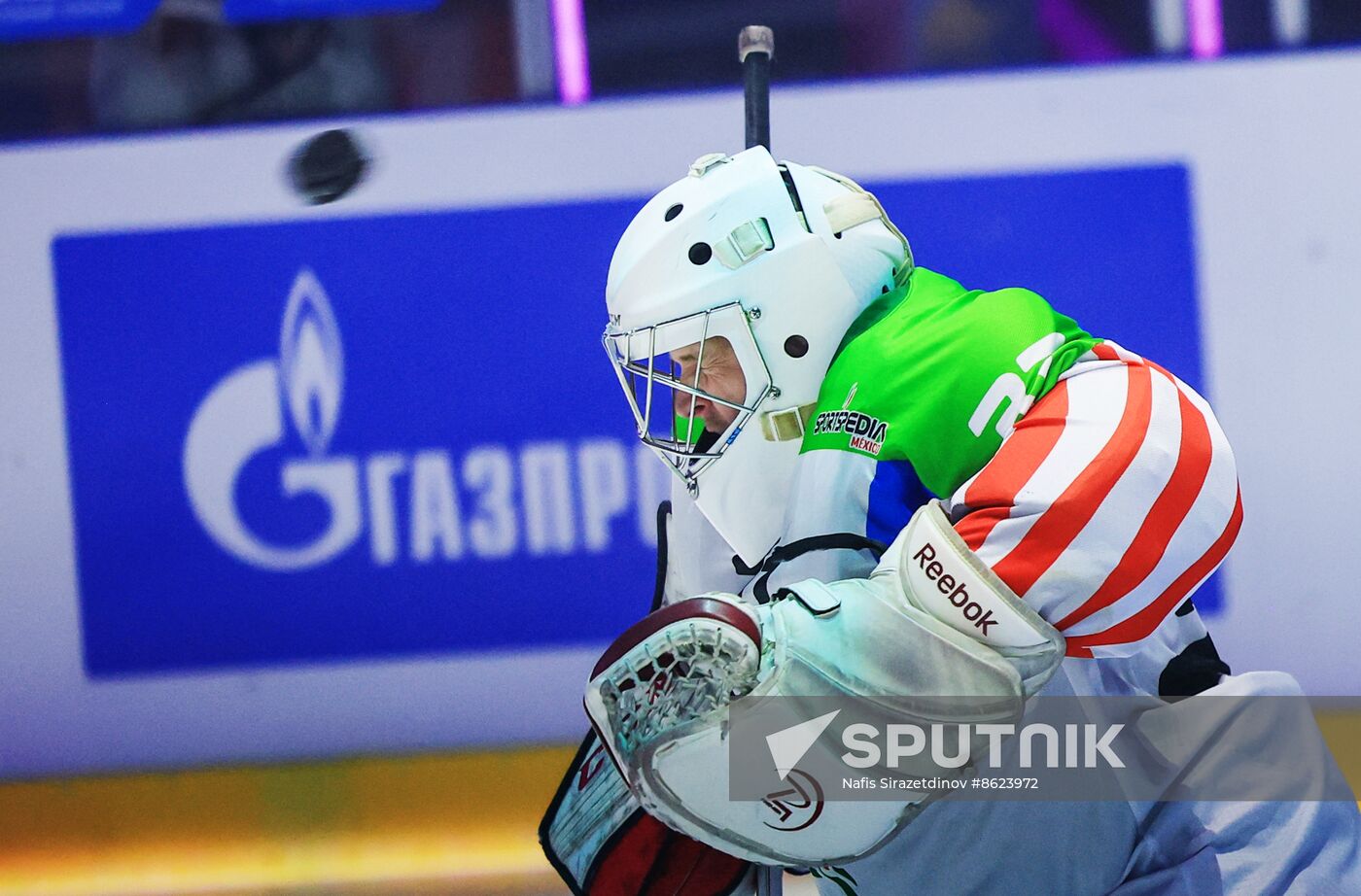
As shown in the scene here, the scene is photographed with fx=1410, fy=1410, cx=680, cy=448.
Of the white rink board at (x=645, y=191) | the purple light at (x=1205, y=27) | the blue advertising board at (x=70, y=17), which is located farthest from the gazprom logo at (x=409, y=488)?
Answer: the purple light at (x=1205, y=27)

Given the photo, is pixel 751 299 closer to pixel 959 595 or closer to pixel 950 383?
pixel 950 383

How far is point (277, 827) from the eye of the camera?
10.3 ft

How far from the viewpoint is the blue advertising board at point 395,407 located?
336 centimetres

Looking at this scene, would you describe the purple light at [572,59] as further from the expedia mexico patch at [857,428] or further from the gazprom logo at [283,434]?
the expedia mexico patch at [857,428]

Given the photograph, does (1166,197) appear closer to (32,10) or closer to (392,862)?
(392,862)

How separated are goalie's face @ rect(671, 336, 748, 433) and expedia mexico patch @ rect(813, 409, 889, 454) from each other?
0.87 feet

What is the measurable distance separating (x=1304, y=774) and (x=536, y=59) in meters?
2.65

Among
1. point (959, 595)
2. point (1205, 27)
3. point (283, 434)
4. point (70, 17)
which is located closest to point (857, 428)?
point (959, 595)

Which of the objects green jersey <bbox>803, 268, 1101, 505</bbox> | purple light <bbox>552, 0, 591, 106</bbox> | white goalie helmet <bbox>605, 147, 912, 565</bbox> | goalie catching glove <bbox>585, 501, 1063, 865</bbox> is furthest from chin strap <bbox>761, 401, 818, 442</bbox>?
purple light <bbox>552, 0, 591, 106</bbox>

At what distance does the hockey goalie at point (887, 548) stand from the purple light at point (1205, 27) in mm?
2006

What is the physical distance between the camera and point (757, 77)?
2.01 m

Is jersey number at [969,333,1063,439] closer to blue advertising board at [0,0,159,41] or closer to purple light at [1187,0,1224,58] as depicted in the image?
purple light at [1187,0,1224,58]

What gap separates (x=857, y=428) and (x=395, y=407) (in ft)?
7.05

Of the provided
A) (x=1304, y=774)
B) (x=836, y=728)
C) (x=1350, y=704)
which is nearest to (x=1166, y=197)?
(x=1350, y=704)
